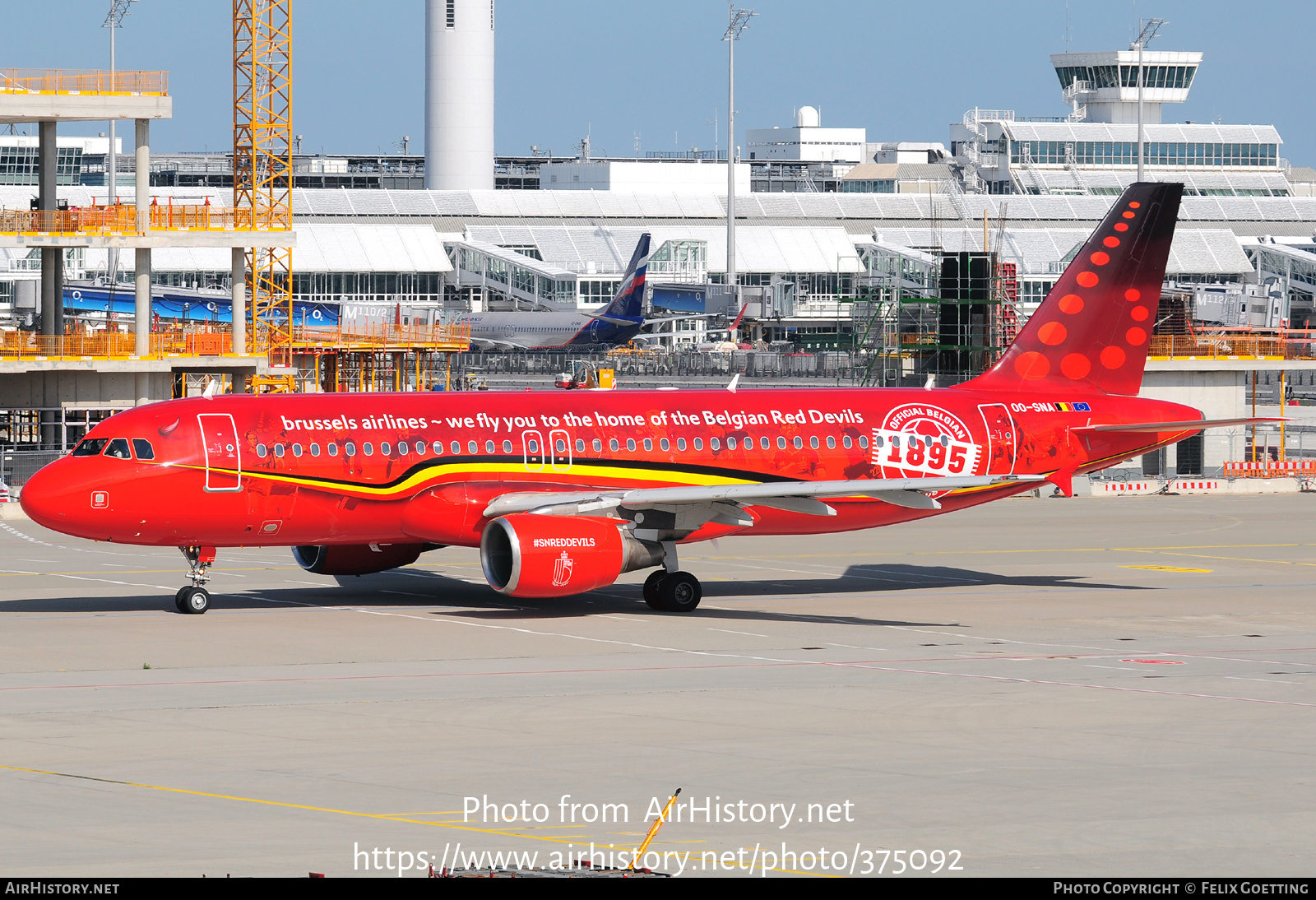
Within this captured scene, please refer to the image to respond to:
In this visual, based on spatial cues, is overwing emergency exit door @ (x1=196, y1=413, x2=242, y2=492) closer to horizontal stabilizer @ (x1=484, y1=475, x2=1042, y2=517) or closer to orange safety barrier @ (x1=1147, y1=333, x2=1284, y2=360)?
horizontal stabilizer @ (x1=484, y1=475, x2=1042, y2=517)

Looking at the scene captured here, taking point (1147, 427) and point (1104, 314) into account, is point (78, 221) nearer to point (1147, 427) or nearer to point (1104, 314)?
point (1104, 314)

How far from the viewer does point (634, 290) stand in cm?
13038

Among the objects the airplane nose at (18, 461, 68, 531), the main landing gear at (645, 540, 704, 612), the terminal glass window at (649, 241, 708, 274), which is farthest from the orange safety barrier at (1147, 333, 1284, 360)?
the terminal glass window at (649, 241, 708, 274)

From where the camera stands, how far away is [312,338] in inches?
3583

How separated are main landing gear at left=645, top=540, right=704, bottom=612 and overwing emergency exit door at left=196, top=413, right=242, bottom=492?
8268 mm

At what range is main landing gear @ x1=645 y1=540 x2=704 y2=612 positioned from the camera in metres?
34.3

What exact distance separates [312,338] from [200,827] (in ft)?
252

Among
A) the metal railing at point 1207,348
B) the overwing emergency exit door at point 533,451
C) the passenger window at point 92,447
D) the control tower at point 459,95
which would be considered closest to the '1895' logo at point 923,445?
the overwing emergency exit door at point 533,451

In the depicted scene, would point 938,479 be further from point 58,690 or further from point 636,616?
point 58,690

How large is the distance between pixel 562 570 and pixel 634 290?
327ft

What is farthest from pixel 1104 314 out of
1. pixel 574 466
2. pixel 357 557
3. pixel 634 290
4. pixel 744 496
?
pixel 634 290

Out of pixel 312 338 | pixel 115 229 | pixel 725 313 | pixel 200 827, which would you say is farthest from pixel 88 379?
pixel 725 313

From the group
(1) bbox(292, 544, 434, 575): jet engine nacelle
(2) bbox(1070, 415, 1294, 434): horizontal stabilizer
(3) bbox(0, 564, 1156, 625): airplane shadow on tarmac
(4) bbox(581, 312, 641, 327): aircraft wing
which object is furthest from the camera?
(4) bbox(581, 312, 641, 327): aircraft wing

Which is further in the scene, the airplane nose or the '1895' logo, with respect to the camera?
the '1895' logo
